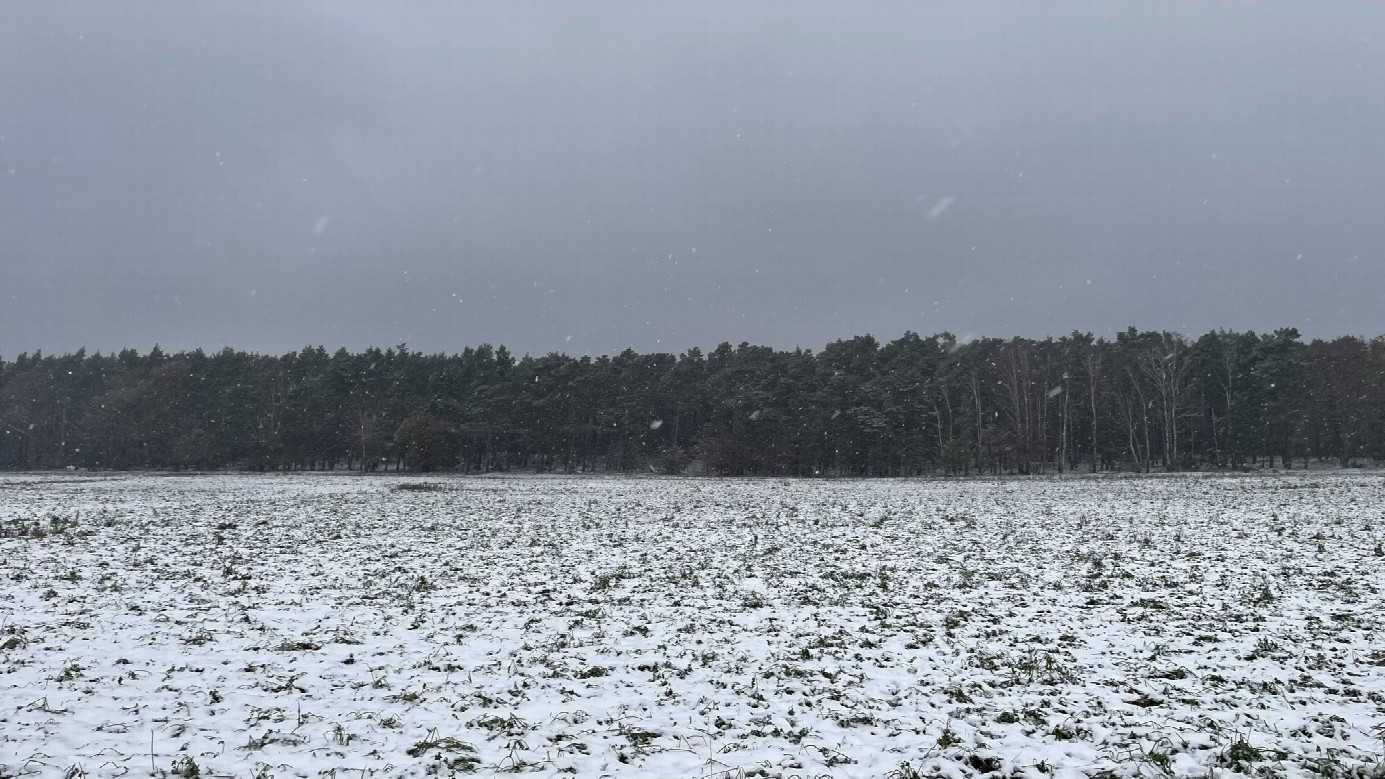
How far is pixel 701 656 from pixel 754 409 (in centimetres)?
7295

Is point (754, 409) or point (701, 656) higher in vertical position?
point (754, 409)

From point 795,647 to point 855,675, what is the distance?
1347 mm

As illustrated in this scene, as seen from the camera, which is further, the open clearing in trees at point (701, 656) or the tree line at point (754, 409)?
the tree line at point (754, 409)

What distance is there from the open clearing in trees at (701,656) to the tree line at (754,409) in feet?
177

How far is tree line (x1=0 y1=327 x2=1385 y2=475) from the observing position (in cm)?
7156

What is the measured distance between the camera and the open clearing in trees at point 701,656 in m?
6.46

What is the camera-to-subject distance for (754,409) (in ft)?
269

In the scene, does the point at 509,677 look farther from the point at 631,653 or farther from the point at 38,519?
the point at 38,519

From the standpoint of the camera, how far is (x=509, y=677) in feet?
27.9

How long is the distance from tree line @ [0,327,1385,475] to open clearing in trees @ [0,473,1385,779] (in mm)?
54060

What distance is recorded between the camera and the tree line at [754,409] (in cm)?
7156

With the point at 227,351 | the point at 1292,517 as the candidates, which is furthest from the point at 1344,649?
the point at 227,351

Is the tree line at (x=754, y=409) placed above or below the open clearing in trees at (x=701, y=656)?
above

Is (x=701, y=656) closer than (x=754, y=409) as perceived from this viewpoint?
Yes
